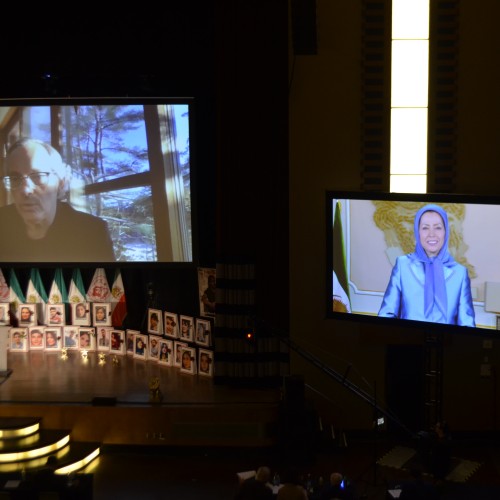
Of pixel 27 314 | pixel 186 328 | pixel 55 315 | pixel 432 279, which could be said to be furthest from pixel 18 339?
pixel 432 279

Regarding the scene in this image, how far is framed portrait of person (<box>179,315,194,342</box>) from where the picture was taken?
431 inches

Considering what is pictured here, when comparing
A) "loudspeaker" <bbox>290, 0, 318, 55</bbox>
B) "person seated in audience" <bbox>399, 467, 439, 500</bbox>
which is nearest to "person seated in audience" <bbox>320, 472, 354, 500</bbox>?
"person seated in audience" <bbox>399, 467, 439, 500</bbox>

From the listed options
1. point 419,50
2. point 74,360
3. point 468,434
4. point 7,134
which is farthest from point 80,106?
point 468,434

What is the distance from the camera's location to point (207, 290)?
1091 centimetres

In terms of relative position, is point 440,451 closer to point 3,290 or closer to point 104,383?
point 104,383

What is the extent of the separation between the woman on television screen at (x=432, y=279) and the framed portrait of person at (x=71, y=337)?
387 cm

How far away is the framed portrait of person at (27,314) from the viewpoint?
1152 centimetres

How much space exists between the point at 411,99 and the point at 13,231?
14.7 feet

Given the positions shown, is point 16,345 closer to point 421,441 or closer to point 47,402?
point 47,402

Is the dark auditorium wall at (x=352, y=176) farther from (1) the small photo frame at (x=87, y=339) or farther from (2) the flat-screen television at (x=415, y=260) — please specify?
(1) the small photo frame at (x=87, y=339)

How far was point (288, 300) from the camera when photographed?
1036cm

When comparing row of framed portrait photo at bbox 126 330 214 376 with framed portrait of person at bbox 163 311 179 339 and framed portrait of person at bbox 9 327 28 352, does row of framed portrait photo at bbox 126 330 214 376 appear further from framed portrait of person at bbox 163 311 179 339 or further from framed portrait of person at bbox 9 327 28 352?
framed portrait of person at bbox 9 327 28 352

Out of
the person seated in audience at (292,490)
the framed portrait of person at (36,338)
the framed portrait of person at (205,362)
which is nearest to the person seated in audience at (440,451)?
the person seated in audience at (292,490)

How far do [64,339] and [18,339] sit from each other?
0.52 m
